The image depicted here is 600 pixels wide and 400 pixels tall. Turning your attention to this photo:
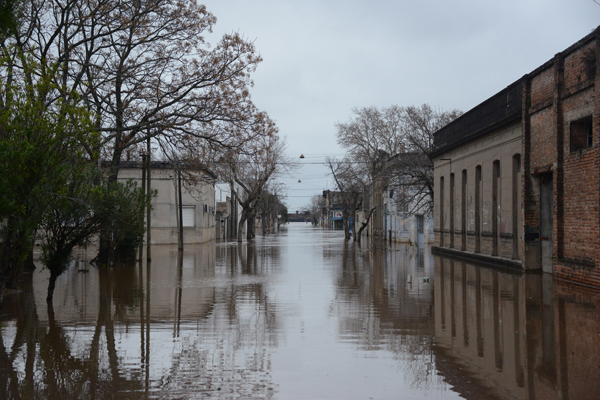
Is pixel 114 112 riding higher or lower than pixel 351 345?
higher

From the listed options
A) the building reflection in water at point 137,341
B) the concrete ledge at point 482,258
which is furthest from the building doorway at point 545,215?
the building reflection in water at point 137,341

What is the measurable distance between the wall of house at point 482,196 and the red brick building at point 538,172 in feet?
0.14

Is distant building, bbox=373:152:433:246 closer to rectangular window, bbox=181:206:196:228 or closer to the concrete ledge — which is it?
the concrete ledge

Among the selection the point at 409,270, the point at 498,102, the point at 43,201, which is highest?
the point at 498,102

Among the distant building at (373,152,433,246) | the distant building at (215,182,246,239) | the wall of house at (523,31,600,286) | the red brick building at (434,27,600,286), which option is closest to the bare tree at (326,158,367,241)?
the distant building at (373,152,433,246)

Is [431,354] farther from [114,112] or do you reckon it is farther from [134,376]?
[114,112]

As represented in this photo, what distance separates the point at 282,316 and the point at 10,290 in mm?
7716

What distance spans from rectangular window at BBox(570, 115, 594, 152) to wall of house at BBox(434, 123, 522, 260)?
15.8 ft

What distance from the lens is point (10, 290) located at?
14750 mm

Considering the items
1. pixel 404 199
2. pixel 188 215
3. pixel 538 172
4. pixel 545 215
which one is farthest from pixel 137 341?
pixel 188 215

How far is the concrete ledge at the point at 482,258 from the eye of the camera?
21328 millimetres

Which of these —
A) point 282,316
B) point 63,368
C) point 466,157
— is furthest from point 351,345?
point 466,157

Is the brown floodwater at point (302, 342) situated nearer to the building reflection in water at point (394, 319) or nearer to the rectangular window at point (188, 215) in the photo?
the building reflection in water at point (394, 319)

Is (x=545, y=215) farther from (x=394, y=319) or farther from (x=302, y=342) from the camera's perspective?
(x=302, y=342)
